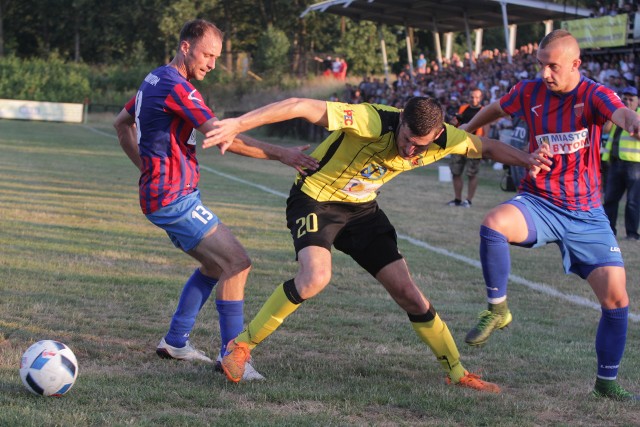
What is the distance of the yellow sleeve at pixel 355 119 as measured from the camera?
475cm

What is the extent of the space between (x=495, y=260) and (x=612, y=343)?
0.82 metres

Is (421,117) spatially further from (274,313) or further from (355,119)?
(274,313)

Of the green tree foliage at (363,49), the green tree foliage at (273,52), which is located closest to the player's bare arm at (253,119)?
the green tree foliage at (363,49)

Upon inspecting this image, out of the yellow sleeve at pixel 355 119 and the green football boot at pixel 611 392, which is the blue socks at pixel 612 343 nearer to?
the green football boot at pixel 611 392

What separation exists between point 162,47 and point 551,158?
67898 millimetres

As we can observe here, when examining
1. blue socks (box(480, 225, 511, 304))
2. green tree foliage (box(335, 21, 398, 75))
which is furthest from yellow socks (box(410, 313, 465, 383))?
green tree foliage (box(335, 21, 398, 75))

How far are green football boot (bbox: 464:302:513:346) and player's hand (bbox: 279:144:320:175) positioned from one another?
4.65 feet

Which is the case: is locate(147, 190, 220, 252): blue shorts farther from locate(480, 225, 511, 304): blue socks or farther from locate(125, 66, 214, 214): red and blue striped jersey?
locate(480, 225, 511, 304): blue socks

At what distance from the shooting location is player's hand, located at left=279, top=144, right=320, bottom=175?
4.80 meters

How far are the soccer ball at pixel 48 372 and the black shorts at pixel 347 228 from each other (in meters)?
1.45

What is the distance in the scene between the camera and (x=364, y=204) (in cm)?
538

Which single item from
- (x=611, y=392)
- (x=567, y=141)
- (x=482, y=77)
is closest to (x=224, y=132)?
(x=567, y=141)

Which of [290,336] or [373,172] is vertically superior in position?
[373,172]

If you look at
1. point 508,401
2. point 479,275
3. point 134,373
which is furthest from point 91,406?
point 479,275
